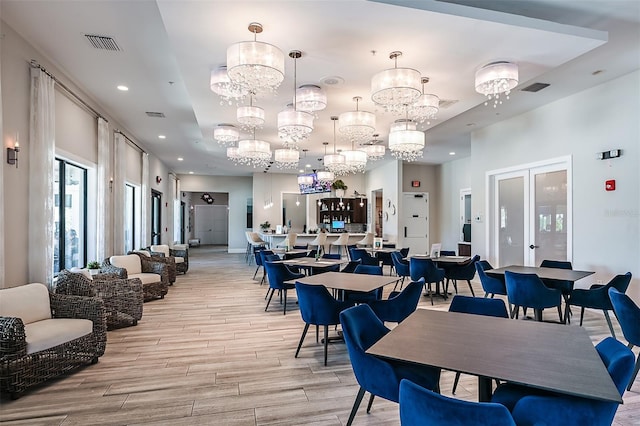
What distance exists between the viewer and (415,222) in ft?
44.3

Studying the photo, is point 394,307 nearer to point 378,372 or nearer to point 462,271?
point 378,372

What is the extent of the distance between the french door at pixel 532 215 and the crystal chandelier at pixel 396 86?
4165 mm

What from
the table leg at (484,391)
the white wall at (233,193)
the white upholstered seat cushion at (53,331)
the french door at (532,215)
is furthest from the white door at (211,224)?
the table leg at (484,391)

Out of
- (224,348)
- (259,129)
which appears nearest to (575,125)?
(259,129)

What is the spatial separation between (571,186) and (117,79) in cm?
790

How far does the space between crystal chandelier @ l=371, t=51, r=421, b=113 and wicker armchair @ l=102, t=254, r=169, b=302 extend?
5305mm

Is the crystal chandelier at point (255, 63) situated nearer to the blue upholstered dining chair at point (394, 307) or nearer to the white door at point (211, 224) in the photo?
the blue upholstered dining chair at point (394, 307)

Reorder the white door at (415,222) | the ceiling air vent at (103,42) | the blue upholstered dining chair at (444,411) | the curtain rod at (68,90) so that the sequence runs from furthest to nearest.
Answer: the white door at (415,222)
the curtain rod at (68,90)
the ceiling air vent at (103,42)
the blue upholstered dining chair at (444,411)

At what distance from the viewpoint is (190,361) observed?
156 inches

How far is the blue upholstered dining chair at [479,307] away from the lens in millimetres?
3076

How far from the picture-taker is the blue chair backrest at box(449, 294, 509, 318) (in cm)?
308

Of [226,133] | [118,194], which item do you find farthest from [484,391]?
[118,194]

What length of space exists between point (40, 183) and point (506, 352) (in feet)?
17.4

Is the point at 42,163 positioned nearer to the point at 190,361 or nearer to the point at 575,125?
the point at 190,361
